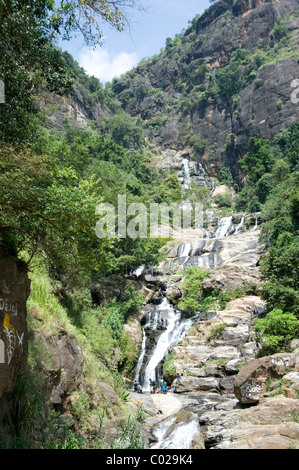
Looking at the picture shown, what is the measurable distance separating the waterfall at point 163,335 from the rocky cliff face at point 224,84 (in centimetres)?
4041

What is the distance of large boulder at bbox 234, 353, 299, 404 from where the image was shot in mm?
11391

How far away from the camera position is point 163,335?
72.7 ft

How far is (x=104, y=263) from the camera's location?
7266mm

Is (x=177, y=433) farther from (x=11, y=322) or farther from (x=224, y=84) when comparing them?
(x=224, y=84)

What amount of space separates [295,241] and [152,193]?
31077mm

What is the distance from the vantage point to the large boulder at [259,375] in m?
11.4

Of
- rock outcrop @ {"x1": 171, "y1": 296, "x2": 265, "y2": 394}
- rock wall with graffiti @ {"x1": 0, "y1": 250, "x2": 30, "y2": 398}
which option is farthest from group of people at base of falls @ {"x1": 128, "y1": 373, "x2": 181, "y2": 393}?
rock wall with graffiti @ {"x1": 0, "y1": 250, "x2": 30, "y2": 398}

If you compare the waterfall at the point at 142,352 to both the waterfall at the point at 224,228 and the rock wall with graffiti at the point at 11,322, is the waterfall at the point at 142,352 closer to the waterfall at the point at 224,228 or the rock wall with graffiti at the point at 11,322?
the rock wall with graffiti at the point at 11,322

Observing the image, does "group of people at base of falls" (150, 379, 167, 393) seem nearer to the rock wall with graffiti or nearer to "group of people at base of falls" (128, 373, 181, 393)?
"group of people at base of falls" (128, 373, 181, 393)

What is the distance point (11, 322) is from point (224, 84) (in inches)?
2738

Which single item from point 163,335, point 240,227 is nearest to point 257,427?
point 163,335
